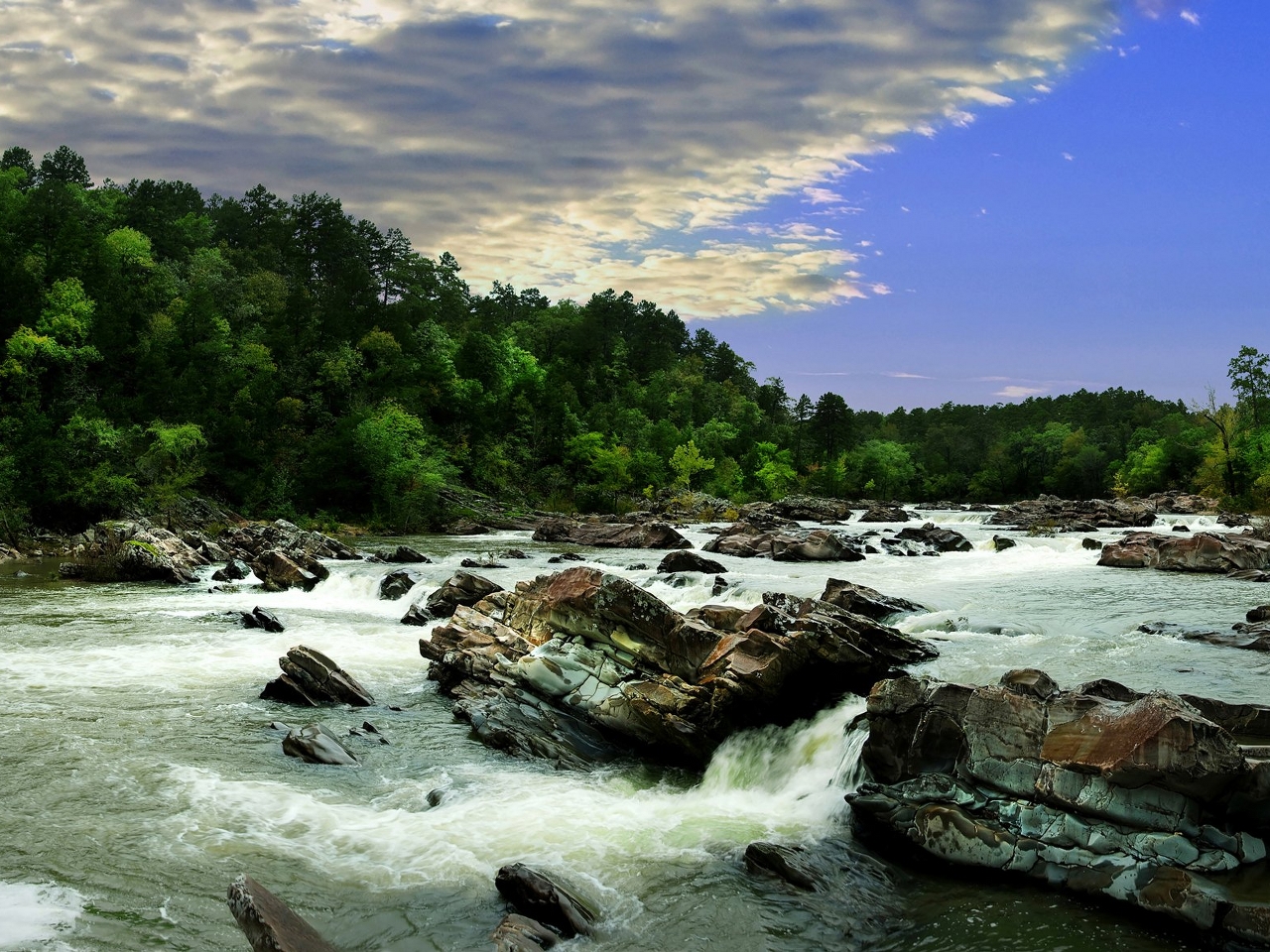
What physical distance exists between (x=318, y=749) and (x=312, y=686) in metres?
3.73

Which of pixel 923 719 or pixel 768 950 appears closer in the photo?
pixel 768 950

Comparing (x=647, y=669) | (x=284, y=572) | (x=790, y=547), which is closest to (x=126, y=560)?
(x=284, y=572)

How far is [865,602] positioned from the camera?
20.9 m

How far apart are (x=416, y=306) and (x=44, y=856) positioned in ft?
261

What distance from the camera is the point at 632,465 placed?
86.2 meters

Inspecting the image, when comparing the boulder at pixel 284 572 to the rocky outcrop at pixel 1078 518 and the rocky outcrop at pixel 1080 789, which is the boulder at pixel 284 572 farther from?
the rocky outcrop at pixel 1078 518

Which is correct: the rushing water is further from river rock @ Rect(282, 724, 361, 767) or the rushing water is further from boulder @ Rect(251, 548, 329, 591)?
boulder @ Rect(251, 548, 329, 591)

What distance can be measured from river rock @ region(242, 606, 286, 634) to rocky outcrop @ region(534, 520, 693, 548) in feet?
78.4

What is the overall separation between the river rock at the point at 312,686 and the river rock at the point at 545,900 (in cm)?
870

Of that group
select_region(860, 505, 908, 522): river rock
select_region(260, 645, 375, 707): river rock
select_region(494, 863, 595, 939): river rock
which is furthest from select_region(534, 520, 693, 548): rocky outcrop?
select_region(494, 863, 595, 939): river rock

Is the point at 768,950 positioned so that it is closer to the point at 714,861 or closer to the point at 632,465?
the point at 714,861

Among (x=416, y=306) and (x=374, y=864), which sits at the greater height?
(x=416, y=306)

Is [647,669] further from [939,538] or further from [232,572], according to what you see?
[939,538]

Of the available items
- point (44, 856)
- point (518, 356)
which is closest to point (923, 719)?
point (44, 856)
